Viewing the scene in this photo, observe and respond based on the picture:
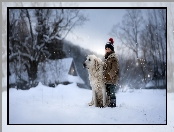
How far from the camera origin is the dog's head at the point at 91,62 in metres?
6.89

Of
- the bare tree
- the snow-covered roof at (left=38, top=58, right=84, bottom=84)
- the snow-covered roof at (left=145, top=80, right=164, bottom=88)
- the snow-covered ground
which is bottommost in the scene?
the snow-covered ground

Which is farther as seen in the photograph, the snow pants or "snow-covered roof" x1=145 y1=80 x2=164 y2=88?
"snow-covered roof" x1=145 y1=80 x2=164 y2=88

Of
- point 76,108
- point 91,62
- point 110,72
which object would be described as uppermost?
point 91,62

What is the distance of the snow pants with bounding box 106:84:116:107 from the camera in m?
6.93

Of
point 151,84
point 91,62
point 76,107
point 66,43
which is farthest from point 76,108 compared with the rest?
point 151,84

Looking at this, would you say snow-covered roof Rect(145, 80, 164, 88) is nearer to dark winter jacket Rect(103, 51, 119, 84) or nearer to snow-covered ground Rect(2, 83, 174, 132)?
snow-covered ground Rect(2, 83, 174, 132)

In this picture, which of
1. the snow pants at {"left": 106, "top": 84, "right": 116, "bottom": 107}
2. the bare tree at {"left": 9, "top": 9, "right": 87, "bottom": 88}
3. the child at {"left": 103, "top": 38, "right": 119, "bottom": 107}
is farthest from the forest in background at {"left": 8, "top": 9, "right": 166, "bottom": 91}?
the snow pants at {"left": 106, "top": 84, "right": 116, "bottom": 107}

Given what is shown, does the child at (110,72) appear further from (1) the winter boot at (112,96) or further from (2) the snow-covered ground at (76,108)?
(2) the snow-covered ground at (76,108)

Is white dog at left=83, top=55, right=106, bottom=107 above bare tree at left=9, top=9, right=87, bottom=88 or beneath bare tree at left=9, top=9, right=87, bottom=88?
beneath

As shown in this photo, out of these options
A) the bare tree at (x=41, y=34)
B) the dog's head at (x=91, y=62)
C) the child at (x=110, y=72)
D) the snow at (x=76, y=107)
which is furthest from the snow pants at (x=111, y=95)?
the bare tree at (x=41, y=34)

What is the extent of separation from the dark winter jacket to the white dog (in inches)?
3.5

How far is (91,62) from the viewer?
6.91 m

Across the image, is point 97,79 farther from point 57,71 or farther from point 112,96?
point 57,71

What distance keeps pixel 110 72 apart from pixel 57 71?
1.09 m
